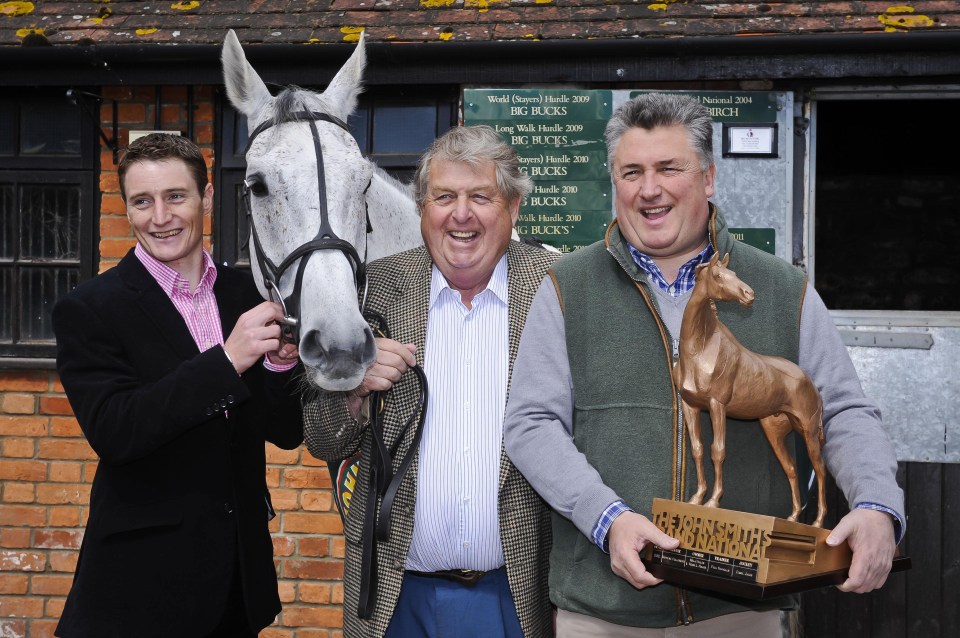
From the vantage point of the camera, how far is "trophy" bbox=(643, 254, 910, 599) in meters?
1.71

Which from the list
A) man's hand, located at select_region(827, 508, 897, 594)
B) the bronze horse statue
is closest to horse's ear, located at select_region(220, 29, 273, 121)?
the bronze horse statue

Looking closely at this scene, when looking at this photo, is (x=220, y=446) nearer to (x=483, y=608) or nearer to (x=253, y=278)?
(x=253, y=278)

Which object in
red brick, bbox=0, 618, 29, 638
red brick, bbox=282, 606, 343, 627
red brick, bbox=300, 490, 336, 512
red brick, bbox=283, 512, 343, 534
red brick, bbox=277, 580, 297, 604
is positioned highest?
red brick, bbox=300, 490, 336, 512

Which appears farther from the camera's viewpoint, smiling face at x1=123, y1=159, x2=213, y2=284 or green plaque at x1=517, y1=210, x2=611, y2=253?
green plaque at x1=517, y1=210, x2=611, y2=253

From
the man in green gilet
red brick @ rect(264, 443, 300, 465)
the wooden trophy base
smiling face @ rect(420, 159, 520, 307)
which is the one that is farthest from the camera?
red brick @ rect(264, 443, 300, 465)

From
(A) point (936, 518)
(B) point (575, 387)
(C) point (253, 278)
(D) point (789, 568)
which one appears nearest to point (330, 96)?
(C) point (253, 278)

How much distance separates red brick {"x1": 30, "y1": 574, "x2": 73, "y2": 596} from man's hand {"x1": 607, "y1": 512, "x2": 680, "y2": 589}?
403cm

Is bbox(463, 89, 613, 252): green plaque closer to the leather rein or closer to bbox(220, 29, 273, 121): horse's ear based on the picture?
bbox(220, 29, 273, 121): horse's ear

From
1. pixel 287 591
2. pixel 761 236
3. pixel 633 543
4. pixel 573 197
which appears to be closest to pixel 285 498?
pixel 287 591

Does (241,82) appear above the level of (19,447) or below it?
above

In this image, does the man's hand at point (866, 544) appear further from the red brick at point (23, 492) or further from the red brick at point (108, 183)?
the red brick at point (23, 492)

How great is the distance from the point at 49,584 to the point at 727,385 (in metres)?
4.37

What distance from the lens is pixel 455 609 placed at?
2.26 meters

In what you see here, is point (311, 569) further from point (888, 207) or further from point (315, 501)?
point (888, 207)
